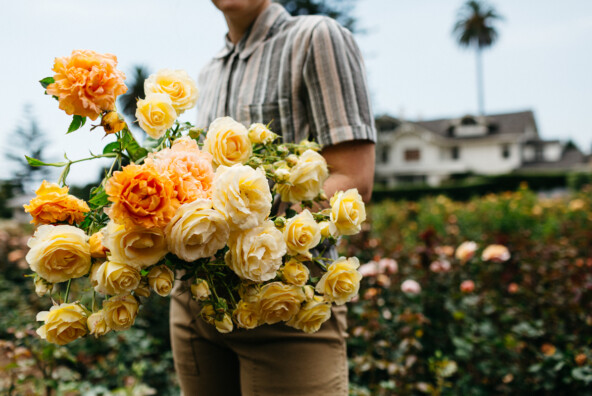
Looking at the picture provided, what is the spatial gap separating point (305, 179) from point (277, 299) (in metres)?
0.24

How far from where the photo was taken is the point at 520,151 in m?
30.8

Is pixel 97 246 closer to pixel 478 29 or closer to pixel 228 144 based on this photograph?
pixel 228 144

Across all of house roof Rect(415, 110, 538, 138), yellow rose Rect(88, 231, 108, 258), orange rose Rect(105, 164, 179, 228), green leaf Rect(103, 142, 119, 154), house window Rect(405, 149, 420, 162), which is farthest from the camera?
house window Rect(405, 149, 420, 162)

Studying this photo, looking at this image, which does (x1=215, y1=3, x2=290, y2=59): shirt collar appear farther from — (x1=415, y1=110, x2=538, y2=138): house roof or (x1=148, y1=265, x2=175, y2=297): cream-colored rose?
(x1=415, y1=110, x2=538, y2=138): house roof

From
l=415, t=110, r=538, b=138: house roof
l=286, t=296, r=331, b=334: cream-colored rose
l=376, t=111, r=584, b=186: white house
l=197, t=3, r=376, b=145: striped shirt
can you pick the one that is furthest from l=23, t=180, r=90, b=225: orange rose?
l=415, t=110, r=538, b=138: house roof

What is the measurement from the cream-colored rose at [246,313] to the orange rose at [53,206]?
34cm

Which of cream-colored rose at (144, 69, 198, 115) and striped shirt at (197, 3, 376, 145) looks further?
striped shirt at (197, 3, 376, 145)

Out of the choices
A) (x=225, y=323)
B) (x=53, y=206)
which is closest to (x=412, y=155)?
(x=225, y=323)

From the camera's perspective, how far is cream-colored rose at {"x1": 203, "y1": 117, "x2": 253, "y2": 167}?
0.83 metres

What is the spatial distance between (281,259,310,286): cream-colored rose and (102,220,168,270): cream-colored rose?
231 mm

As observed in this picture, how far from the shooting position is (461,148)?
31578 mm

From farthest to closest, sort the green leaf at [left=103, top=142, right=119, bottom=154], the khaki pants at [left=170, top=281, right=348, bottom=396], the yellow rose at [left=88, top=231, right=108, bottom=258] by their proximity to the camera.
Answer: the khaki pants at [left=170, top=281, right=348, bottom=396] → the green leaf at [left=103, top=142, right=119, bottom=154] → the yellow rose at [left=88, top=231, right=108, bottom=258]

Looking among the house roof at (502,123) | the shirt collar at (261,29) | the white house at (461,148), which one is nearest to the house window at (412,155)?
the white house at (461,148)

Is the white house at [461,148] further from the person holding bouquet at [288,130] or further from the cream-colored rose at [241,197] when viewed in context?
the cream-colored rose at [241,197]
